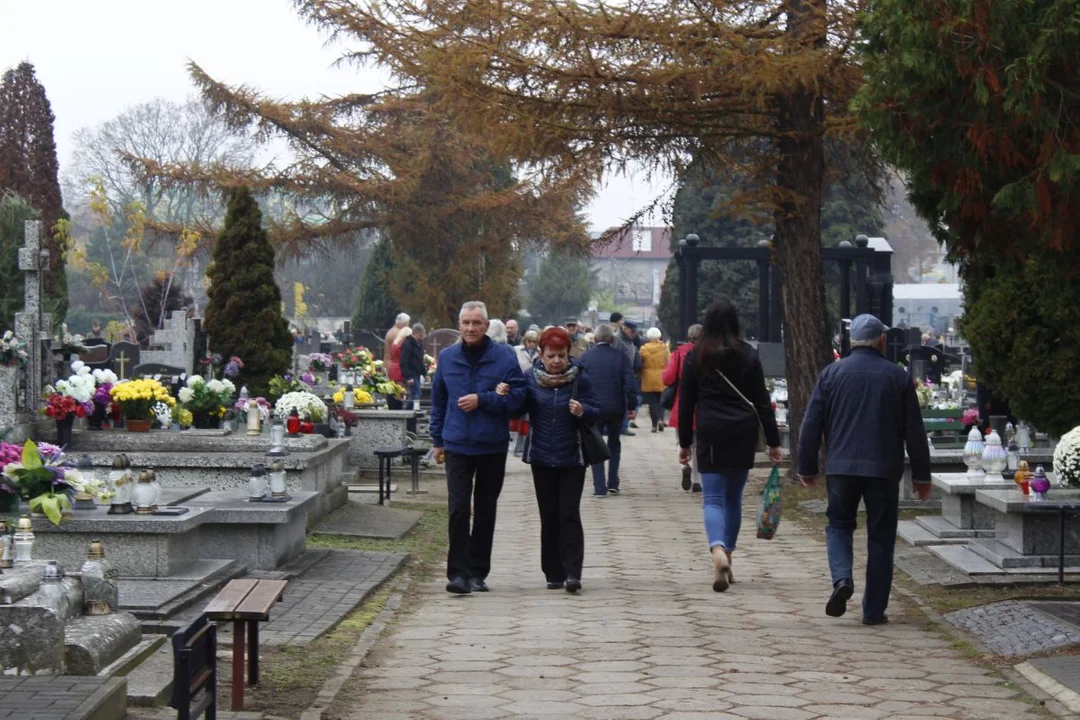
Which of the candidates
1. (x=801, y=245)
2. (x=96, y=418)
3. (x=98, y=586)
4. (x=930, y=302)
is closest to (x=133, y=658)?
(x=98, y=586)

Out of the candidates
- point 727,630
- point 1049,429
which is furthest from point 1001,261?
point 1049,429

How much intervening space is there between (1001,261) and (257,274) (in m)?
11.4

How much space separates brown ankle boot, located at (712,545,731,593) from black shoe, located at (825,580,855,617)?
1285 mm

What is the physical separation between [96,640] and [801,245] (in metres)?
12.0

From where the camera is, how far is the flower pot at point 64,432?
12.8 metres

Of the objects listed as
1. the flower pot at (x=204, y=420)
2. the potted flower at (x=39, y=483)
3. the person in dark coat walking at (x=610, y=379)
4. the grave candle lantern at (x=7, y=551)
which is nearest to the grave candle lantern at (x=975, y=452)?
the person in dark coat walking at (x=610, y=379)

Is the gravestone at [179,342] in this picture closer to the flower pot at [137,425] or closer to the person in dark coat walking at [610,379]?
the person in dark coat walking at [610,379]

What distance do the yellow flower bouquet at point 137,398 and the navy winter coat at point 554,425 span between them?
13.4 feet

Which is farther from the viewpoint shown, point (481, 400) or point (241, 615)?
point (481, 400)

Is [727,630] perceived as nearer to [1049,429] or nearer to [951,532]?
[951,532]

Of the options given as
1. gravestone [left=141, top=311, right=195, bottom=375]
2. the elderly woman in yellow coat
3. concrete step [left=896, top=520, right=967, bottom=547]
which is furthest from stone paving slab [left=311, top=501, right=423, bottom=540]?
the elderly woman in yellow coat

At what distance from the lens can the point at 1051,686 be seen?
7352 millimetres

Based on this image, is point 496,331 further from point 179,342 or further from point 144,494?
point 144,494

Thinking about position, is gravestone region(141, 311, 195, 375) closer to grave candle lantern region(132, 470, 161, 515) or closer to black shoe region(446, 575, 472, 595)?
black shoe region(446, 575, 472, 595)
